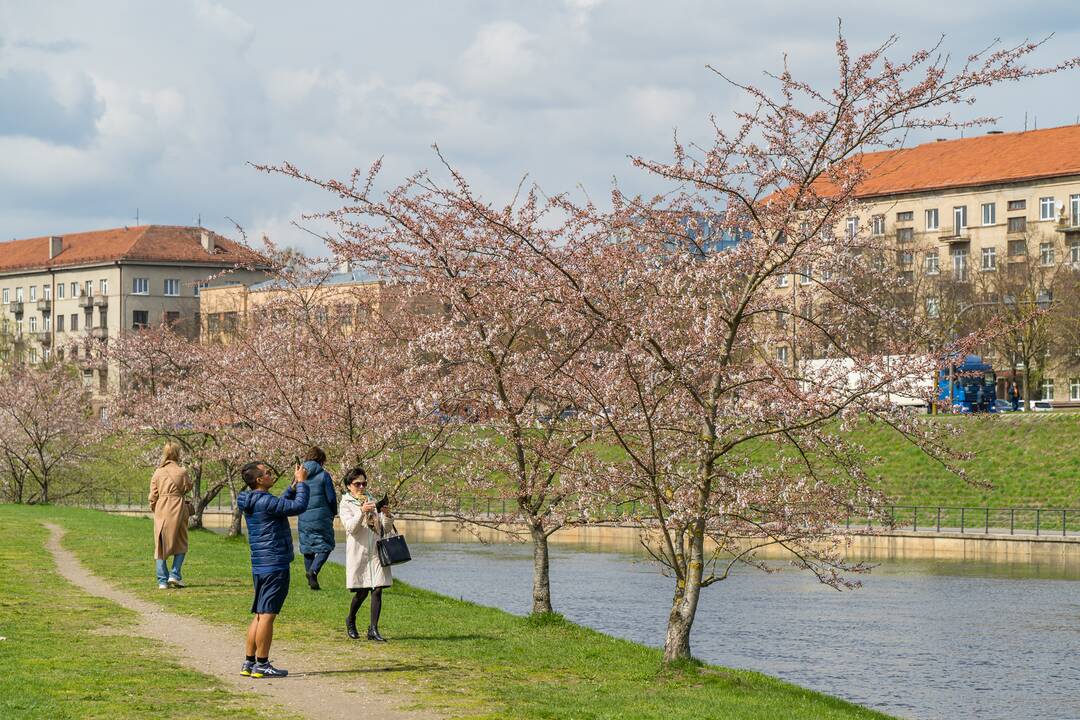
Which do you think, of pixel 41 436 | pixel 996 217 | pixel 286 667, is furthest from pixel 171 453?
pixel 996 217

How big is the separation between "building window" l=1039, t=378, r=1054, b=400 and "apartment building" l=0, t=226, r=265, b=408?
206ft

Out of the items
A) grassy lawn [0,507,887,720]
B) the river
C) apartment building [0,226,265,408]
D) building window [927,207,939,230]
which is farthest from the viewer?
apartment building [0,226,265,408]

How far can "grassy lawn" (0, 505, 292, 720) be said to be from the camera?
12867 millimetres

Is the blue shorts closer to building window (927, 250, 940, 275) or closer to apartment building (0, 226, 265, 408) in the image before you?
building window (927, 250, 940, 275)

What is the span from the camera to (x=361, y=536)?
56.9 ft

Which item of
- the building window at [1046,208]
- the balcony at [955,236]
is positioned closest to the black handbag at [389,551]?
the building window at [1046,208]

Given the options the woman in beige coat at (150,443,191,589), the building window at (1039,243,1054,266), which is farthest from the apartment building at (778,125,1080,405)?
the woman in beige coat at (150,443,191,589)

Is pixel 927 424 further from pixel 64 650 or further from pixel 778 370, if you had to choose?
pixel 64 650

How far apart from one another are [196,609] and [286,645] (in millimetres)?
3493

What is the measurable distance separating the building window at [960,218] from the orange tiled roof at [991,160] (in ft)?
4.84

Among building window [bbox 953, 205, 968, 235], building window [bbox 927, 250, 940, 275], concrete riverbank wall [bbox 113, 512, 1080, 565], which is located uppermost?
building window [bbox 953, 205, 968, 235]

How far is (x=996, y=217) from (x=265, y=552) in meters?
92.1

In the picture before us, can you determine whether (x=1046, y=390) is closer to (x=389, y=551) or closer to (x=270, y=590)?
(x=389, y=551)

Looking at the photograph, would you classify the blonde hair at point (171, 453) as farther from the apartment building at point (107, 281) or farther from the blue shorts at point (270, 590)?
the apartment building at point (107, 281)
